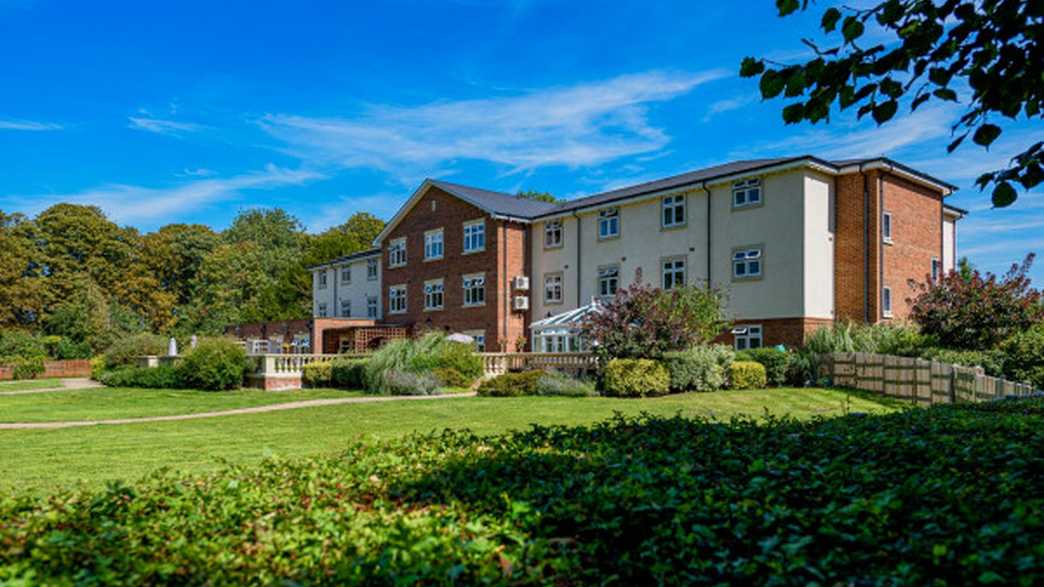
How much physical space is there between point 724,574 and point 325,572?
2157 mm

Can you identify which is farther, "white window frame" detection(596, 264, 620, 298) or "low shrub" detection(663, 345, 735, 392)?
"white window frame" detection(596, 264, 620, 298)

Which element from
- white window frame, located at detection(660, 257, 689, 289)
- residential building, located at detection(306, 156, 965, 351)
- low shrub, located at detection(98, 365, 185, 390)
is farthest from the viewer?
white window frame, located at detection(660, 257, 689, 289)

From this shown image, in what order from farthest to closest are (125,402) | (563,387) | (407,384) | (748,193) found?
1. (748,193)
2. (407,384)
3. (563,387)
4. (125,402)

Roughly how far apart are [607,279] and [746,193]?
7.92 meters

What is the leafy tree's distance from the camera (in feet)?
71.6

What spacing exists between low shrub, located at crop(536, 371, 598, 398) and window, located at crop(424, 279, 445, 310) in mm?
19606

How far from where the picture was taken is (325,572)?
4051 mm

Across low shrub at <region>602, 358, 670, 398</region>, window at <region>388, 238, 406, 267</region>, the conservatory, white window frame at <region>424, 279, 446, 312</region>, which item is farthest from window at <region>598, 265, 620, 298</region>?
window at <region>388, 238, 406, 267</region>

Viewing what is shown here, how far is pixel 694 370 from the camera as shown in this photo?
21.7 metres

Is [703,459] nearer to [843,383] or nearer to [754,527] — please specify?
[754,527]

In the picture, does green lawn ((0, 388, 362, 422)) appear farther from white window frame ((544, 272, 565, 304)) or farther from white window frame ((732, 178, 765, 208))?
white window frame ((732, 178, 765, 208))

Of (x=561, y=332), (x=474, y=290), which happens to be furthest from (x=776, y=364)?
(x=474, y=290)

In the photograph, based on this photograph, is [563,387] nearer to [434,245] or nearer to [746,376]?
[746,376]

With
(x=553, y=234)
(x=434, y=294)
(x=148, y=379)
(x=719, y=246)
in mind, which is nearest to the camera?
(x=148, y=379)
